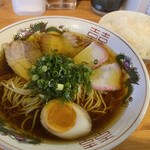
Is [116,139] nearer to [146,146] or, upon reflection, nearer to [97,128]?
[97,128]

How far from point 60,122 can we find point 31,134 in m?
0.20

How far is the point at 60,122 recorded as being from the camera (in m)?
1.03

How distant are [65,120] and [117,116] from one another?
362mm

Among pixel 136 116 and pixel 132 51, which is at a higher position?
pixel 132 51

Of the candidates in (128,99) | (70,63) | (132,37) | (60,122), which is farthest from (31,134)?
(132,37)

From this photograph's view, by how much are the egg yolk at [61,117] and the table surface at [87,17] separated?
39cm

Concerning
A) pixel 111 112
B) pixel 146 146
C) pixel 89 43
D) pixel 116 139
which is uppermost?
pixel 89 43

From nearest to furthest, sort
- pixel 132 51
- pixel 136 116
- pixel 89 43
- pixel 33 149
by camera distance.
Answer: pixel 33 149, pixel 136 116, pixel 132 51, pixel 89 43

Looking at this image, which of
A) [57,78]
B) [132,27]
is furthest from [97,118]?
[132,27]

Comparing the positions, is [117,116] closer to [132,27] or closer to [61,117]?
[61,117]

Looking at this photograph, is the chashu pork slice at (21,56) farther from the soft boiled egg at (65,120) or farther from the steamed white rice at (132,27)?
the steamed white rice at (132,27)

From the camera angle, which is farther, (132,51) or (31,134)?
(132,51)

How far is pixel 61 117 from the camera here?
1045 millimetres

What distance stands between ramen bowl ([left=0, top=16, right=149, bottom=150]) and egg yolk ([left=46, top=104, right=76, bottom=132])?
3.6 inches
